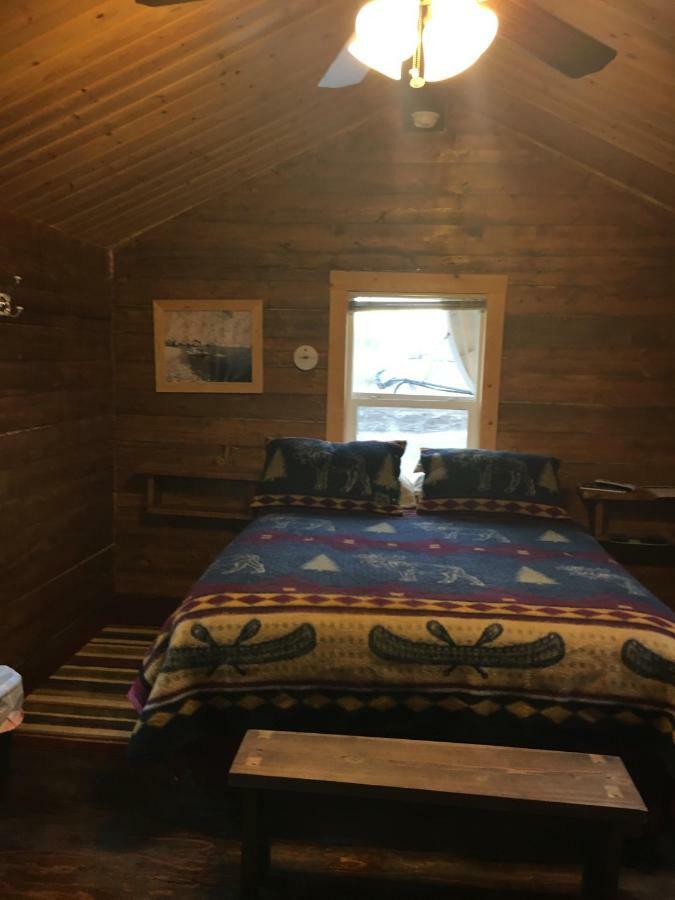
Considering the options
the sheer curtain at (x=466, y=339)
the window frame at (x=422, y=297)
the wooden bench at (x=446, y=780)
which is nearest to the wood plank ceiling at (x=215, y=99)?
the window frame at (x=422, y=297)

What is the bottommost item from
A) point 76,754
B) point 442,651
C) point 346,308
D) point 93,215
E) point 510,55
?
point 76,754

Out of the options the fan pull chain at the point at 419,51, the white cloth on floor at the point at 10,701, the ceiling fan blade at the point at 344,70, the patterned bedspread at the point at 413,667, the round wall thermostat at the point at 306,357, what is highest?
the ceiling fan blade at the point at 344,70

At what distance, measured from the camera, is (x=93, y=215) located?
3.11 meters

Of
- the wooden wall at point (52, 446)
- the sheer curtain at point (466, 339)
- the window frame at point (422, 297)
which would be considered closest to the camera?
the wooden wall at point (52, 446)

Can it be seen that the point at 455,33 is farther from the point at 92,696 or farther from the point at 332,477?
the point at 92,696

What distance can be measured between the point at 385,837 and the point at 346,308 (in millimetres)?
2449

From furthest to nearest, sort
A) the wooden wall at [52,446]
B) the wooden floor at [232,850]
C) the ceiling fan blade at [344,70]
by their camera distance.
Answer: the wooden wall at [52,446] → the ceiling fan blade at [344,70] → the wooden floor at [232,850]

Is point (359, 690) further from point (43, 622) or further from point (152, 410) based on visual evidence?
point (152, 410)

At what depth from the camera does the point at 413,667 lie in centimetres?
195

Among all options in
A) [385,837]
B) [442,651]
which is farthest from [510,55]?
[385,837]

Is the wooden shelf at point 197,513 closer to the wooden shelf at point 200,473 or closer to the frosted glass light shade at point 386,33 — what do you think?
the wooden shelf at point 200,473

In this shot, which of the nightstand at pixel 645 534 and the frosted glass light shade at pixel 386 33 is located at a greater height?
the frosted glass light shade at pixel 386 33

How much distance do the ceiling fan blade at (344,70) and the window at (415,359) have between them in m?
1.29

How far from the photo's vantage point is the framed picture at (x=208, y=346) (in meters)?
3.68
